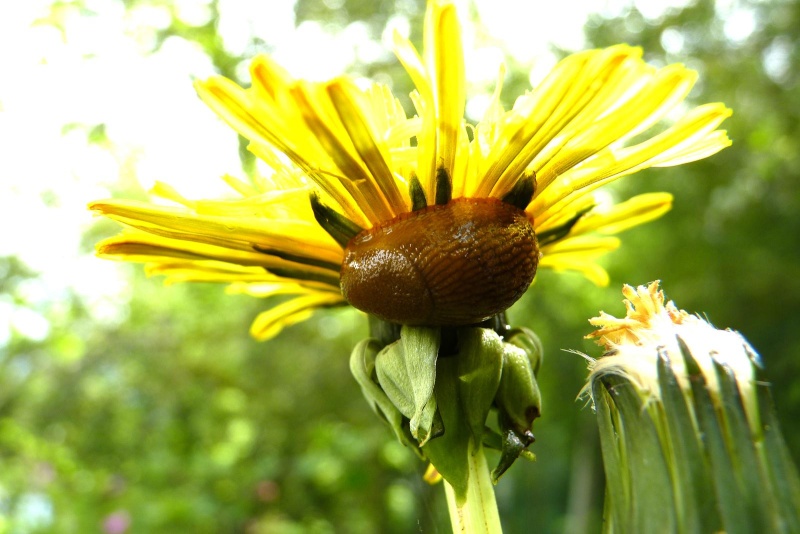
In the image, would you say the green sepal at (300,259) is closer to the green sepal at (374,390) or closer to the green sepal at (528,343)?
the green sepal at (374,390)

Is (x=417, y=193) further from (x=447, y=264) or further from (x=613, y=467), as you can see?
(x=613, y=467)

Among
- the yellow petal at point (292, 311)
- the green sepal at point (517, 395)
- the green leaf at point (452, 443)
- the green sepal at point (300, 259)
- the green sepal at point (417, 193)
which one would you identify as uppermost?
the yellow petal at point (292, 311)

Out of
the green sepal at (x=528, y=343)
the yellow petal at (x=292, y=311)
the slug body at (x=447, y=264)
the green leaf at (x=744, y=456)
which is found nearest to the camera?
the green leaf at (x=744, y=456)

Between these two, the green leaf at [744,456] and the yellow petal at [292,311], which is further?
the yellow petal at [292,311]

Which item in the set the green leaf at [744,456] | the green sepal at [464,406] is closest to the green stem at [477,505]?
the green sepal at [464,406]

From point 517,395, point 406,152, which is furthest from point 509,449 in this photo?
point 406,152

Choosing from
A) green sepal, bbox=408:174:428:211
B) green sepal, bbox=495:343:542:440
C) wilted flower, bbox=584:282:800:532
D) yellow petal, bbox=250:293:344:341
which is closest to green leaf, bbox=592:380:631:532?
wilted flower, bbox=584:282:800:532

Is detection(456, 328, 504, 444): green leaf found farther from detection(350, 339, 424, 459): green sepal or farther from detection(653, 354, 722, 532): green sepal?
detection(653, 354, 722, 532): green sepal

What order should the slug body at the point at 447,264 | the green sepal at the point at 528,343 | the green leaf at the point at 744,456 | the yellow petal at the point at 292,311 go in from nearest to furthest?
the green leaf at the point at 744,456 → the slug body at the point at 447,264 → the green sepal at the point at 528,343 → the yellow petal at the point at 292,311
